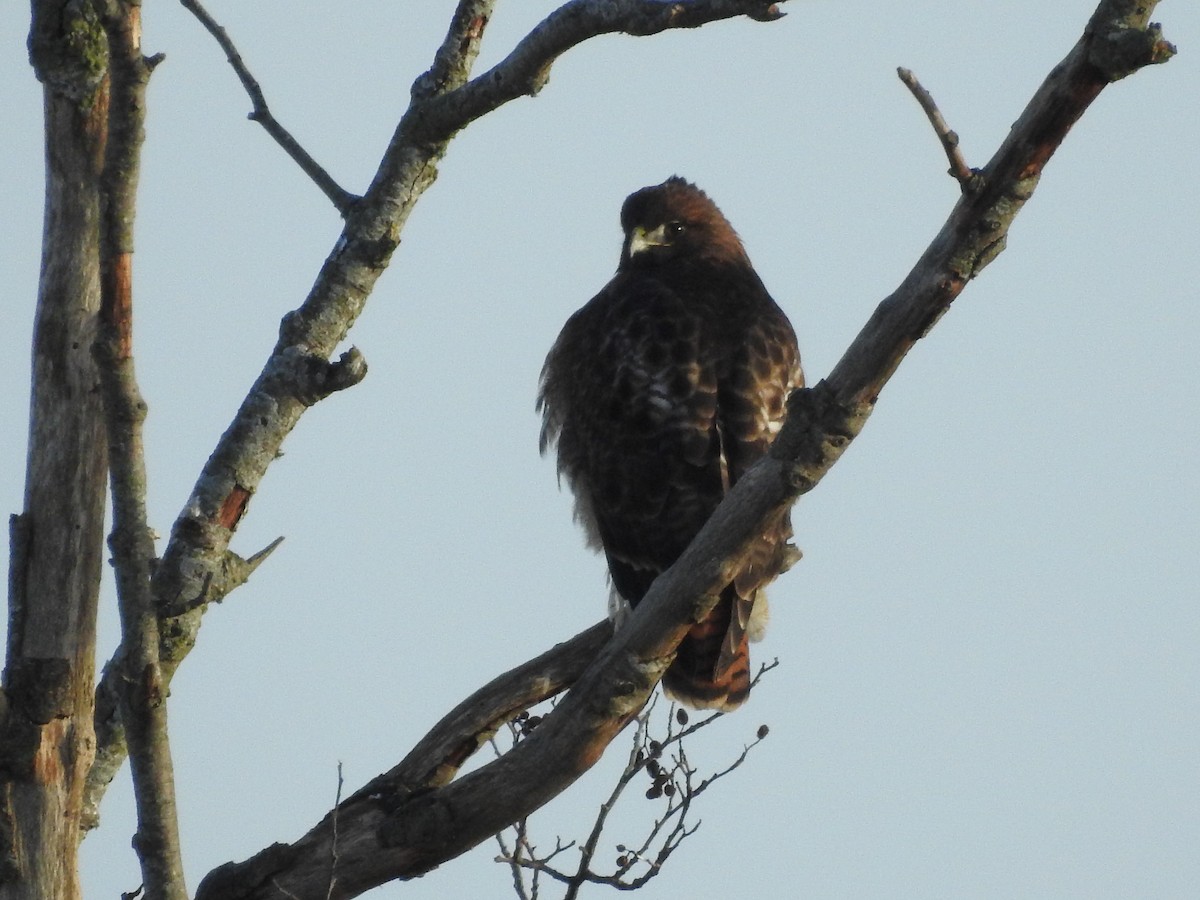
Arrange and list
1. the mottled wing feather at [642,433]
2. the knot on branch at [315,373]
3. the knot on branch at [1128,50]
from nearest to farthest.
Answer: the knot on branch at [1128,50]
the knot on branch at [315,373]
the mottled wing feather at [642,433]

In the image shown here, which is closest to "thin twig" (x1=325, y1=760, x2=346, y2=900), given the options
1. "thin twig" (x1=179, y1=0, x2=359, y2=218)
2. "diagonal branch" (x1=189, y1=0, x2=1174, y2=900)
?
"diagonal branch" (x1=189, y1=0, x2=1174, y2=900)

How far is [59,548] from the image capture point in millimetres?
4555

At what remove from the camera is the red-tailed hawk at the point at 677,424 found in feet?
18.9

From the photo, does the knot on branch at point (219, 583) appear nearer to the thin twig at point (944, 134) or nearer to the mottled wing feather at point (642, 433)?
the mottled wing feather at point (642, 433)

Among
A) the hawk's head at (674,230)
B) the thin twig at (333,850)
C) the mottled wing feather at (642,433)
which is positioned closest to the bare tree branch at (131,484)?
the thin twig at (333,850)

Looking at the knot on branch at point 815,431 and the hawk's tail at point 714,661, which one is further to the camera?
the hawk's tail at point 714,661

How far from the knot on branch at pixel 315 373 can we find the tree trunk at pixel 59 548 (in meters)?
0.57

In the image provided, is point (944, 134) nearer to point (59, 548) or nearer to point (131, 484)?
point (131, 484)

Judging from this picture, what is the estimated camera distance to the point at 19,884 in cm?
444

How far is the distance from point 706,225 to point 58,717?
3897 millimetres

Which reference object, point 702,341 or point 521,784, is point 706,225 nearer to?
point 702,341

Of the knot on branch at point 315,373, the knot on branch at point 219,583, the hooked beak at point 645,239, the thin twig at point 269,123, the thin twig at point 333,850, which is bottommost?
the thin twig at point 333,850

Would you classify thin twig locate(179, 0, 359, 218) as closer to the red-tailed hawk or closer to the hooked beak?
the red-tailed hawk

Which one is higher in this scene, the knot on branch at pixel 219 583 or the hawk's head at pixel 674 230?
the hawk's head at pixel 674 230
